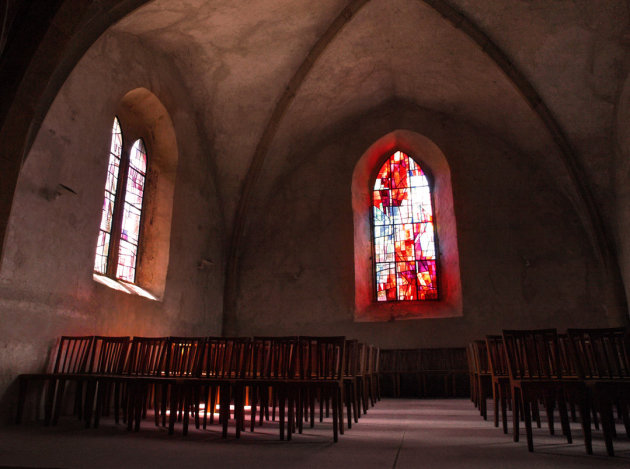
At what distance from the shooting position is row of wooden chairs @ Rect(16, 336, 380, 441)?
169 inches

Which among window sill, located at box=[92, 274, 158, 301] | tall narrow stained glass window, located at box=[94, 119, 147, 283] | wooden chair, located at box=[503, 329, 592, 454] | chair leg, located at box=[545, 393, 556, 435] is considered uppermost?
tall narrow stained glass window, located at box=[94, 119, 147, 283]

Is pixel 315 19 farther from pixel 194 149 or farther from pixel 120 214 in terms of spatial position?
pixel 120 214

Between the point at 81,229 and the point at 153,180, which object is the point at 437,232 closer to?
the point at 153,180

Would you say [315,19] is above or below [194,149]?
above

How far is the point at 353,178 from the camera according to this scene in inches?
423

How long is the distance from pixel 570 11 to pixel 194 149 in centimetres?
644

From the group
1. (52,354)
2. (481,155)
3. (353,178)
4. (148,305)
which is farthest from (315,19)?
(52,354)

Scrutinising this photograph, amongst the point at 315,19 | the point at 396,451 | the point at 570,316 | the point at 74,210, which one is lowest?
the point at 396,451

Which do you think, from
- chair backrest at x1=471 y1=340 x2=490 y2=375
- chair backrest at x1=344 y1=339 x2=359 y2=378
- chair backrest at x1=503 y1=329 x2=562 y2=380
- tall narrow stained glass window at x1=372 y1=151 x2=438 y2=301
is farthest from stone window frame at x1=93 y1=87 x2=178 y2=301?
chair backrest at x1=503 y1=329 x2=562 y2=380

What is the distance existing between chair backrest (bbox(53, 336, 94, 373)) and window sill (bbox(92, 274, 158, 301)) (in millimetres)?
958

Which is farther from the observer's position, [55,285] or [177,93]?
[177,93]

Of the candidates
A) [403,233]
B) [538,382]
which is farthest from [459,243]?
[538,382]

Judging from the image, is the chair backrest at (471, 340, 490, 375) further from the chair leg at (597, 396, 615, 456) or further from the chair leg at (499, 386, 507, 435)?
the chair leg at (597, 396, 615, 456)

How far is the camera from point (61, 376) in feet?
16.6
